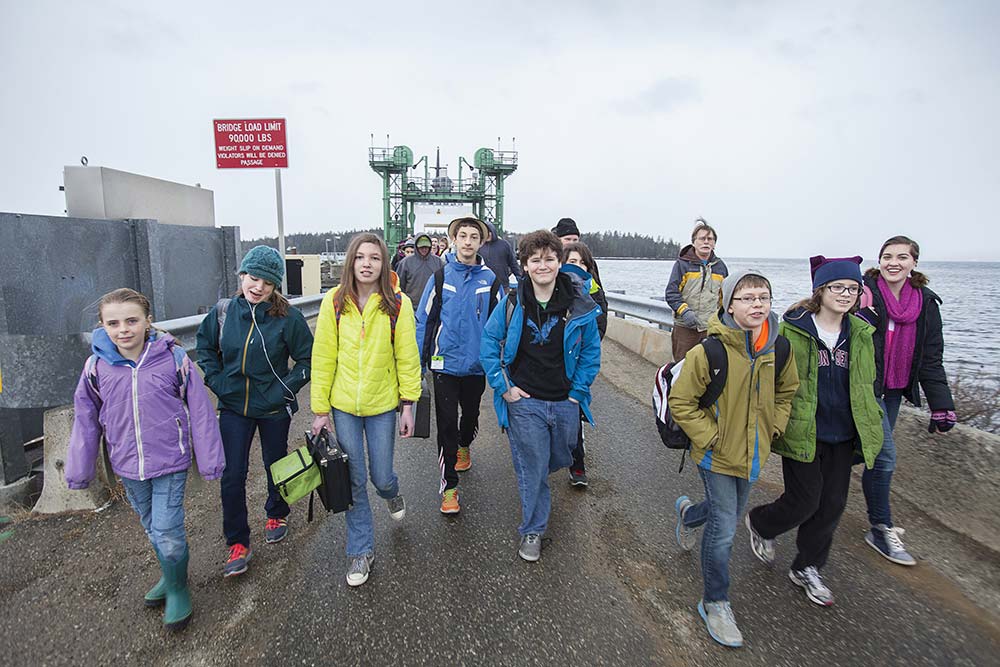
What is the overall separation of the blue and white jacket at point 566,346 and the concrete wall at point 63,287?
291 centimetres

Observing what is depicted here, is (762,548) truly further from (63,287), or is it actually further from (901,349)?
(63,287)

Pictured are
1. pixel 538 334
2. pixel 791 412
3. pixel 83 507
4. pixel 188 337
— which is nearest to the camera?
pixel 791 412

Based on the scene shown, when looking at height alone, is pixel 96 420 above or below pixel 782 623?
above

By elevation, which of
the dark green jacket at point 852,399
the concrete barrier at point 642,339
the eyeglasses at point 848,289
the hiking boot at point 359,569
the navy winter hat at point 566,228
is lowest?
the hiking boot at point 359,569

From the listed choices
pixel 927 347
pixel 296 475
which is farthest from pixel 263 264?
pixel 927 347

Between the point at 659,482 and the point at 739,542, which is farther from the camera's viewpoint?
the point at 659,482

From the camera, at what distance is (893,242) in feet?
10.7

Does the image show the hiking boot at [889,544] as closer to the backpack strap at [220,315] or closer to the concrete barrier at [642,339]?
the backpack strap at [220,315]

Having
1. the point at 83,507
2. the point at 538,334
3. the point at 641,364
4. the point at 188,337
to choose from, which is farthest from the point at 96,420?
the point at 641,364

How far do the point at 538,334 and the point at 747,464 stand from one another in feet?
4.37

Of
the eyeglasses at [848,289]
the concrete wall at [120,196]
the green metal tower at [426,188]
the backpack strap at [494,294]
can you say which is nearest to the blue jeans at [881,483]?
the eyeglasses at [848,289]

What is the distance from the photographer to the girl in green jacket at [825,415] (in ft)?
8.89

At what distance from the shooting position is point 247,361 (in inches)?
118

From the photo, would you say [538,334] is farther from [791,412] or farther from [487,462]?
[487,462]
